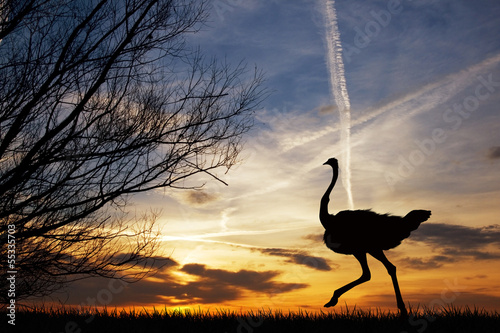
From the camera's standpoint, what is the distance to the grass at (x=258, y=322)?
6.04 meters

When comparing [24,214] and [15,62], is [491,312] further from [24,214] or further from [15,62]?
[15,62]

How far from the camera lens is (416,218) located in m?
7.05

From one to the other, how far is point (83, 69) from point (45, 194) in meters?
1.90

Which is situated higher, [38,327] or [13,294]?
[13,294]

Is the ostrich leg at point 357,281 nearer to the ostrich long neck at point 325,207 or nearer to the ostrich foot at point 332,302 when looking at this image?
the ostrich foot at point 332,302

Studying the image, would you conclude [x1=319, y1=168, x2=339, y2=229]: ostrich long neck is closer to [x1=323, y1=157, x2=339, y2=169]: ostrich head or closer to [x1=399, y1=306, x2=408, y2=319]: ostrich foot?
[x1=323, y1=157, x2=339, y2=169]: ostrich head

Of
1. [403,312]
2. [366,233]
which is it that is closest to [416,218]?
[366,233]

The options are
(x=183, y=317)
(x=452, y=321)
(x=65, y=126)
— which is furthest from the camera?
(x=183, y=317)

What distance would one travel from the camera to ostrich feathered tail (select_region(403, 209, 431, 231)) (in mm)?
7039

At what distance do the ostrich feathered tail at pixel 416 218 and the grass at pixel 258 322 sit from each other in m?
1.37

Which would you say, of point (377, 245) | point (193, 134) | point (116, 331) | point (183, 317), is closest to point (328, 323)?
point (377, 245)

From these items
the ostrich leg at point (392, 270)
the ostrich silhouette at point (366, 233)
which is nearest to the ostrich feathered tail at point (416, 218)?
the ostrich silhouette at point (366, 233)

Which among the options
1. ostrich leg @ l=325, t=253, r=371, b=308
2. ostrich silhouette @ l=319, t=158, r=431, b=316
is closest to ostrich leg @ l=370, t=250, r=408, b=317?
ostrich silhouette @ l=319, t=158, r=431, b=316

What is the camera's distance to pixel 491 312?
7.32 meters
